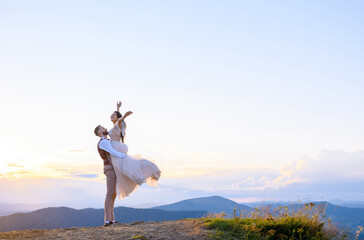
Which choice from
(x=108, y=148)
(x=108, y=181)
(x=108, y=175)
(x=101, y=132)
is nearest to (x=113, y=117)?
(x=101, y=132)

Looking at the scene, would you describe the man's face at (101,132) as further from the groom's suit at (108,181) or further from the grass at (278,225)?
the grass at (278,225)

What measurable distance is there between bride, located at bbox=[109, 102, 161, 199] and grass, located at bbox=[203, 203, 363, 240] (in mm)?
2013

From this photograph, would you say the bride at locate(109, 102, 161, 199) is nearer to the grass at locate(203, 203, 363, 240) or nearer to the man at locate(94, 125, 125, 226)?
the man at locate(94, 125, 125, 226)

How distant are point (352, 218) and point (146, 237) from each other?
17925 cm

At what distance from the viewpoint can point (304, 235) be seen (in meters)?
9.76

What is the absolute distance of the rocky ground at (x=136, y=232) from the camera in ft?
29.8

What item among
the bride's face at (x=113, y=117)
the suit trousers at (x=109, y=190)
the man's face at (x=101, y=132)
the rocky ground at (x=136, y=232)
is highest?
the bride's face at (x=113, y=117)

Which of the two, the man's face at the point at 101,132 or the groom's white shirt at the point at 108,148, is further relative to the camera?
the man's face at the point at 101,132

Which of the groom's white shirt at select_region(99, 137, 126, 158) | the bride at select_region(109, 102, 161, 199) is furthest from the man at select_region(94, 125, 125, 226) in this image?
the bride at select_region(109, 102, 161, 199)

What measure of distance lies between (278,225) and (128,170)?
420cm

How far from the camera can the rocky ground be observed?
9.07m

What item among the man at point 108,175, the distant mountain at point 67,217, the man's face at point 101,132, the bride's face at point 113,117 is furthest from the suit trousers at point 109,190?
the distant mountain at point 67,217

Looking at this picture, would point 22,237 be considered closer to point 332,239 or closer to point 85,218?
point 332,239

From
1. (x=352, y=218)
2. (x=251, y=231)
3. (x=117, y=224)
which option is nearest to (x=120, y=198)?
(x=117, y=224)
